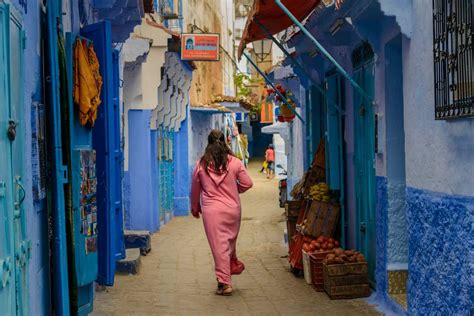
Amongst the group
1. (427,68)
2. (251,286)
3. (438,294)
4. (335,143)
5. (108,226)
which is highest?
(427,68)

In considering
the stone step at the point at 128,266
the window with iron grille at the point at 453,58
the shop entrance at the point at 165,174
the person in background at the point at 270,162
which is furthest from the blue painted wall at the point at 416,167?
the person in background at the point at 270,162

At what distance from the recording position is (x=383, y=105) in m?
7.22

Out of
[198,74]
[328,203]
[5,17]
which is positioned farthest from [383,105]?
[198,74]

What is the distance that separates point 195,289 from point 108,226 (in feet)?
7.88

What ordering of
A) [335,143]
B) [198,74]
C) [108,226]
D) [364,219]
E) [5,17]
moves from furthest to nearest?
[198,74] → [335,143] → [364,219] → [108,226] → [5,17]

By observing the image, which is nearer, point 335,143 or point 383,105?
point 383,105

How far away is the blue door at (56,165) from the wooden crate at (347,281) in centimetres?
352

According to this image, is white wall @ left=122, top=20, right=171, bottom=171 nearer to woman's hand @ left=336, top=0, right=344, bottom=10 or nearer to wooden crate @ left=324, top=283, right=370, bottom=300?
woman's hand @ left=336, top=0, right=344, bottom=10

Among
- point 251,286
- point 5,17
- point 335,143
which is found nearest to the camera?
point 5,17

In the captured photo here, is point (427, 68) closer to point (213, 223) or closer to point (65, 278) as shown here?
point (65, 278)

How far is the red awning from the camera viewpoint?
26.2 feet

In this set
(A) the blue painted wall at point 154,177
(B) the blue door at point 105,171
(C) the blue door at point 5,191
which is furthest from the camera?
(A) the blue painted wall at point 154,177

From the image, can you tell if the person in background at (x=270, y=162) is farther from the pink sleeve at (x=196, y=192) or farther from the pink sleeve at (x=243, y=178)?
the pink sleeve at (x=243, y=178)

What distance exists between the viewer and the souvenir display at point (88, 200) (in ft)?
19.2
